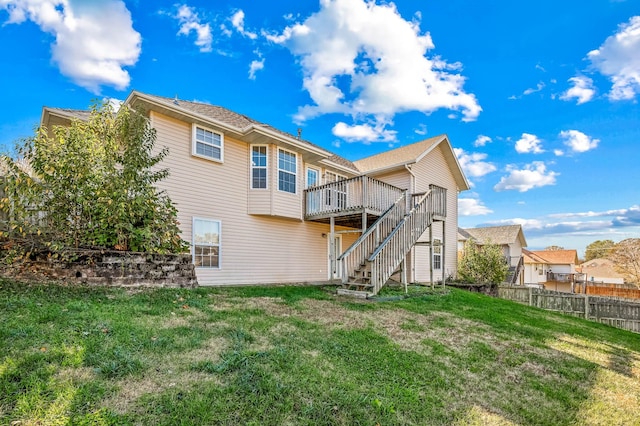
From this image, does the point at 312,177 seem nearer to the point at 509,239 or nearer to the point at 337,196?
the point at 337,196

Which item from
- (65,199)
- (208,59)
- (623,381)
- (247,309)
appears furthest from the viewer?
(208,59)

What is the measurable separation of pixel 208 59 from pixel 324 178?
260 inches

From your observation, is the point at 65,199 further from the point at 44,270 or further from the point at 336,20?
the point at 336,20

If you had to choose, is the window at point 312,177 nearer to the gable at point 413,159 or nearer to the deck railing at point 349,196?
the deck railing at point 349,196

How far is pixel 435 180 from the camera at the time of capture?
1630cm

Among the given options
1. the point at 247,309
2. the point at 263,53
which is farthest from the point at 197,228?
the point at 263,53

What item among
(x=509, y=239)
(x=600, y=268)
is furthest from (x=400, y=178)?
(x=600, y=268)

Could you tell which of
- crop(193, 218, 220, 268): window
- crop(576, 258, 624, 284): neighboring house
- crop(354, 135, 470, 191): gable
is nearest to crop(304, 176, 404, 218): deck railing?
crop(354, 135, 470, 191): gable

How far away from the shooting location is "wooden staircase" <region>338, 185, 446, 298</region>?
887cm

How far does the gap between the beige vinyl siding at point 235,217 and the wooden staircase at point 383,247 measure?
310 cm

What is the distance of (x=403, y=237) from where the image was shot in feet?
33.8

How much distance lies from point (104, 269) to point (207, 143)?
542 cm

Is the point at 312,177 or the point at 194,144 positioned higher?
the point at 194,144

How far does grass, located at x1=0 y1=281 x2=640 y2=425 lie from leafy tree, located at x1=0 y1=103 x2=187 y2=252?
3.85ft
